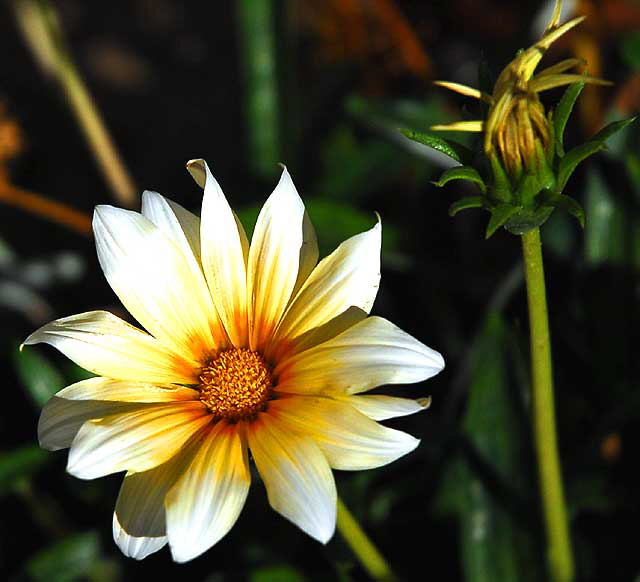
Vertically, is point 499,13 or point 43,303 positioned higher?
point 499,13

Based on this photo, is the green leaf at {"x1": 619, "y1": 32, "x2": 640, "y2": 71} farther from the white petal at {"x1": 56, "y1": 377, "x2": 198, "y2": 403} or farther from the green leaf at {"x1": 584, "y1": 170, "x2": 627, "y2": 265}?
the white petal at {"x1": 56, "y1": 377, "x2": 198, "y2": 403}

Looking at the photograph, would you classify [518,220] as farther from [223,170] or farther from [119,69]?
[119,69]

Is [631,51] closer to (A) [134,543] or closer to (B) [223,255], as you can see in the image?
(B) [223,255]

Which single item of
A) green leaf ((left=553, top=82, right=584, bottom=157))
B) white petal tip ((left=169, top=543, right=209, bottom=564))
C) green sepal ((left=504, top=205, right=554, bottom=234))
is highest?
green leaf ((left=553, top=82, right=584, bottom=157))

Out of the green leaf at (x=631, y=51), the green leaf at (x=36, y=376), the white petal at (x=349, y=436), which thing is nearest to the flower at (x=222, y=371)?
the white petal at (x=349, y=436)

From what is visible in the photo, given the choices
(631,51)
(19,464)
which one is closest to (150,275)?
(19,464)

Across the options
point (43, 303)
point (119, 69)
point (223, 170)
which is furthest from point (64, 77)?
point (119, 69)

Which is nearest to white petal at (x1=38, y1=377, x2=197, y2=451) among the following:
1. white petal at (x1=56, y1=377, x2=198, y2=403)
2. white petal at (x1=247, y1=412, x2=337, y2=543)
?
white petal at (x1=56, y1=377, x2=198, y2=403)
